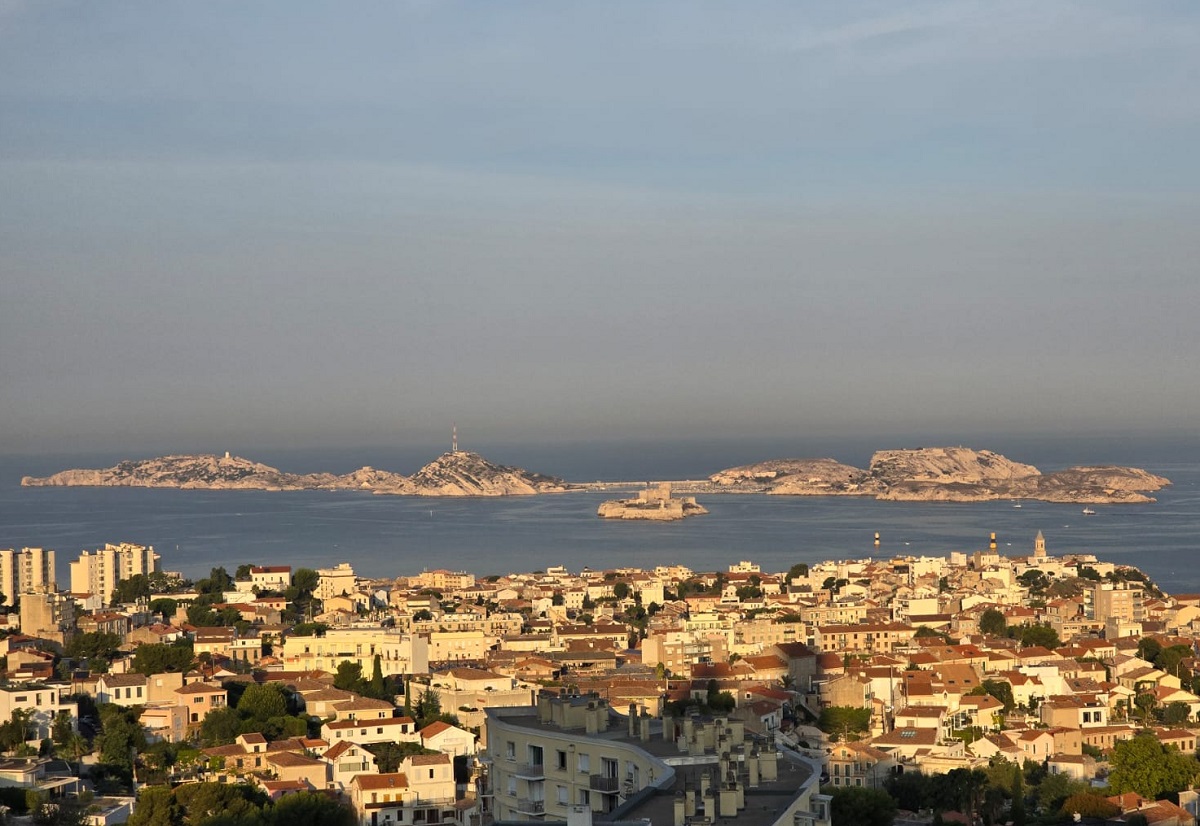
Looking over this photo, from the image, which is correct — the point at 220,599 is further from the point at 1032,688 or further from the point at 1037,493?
the point at 1037,493

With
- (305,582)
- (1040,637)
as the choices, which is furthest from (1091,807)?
(305,582)

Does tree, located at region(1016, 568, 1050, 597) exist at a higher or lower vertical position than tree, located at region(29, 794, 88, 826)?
lower

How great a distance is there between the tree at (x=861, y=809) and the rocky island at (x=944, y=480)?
57.2 m

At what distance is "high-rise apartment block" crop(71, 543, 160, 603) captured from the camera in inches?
1065

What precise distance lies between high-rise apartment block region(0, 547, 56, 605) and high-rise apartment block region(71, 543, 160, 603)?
18.1 inches

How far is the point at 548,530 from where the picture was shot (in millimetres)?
51156

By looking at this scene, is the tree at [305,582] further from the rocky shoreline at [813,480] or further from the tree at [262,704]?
the rocky shoreline at [813,480]

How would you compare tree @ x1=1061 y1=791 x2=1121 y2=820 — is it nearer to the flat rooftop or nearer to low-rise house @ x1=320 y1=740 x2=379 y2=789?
low-rise house @ x1=320 y1=740 x2=379 y2=789

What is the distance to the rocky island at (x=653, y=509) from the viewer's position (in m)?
58.9

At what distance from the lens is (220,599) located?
24.1m

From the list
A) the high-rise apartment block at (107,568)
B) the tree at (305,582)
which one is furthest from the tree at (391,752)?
the high-rise apartment block at (107,568)

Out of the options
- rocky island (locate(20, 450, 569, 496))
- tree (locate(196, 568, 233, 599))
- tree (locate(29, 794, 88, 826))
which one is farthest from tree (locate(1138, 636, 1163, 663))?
rocky island (locate(20, 450, 569, 496))

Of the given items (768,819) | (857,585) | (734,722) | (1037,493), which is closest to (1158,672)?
(857,585)

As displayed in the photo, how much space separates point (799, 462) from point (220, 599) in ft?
210
